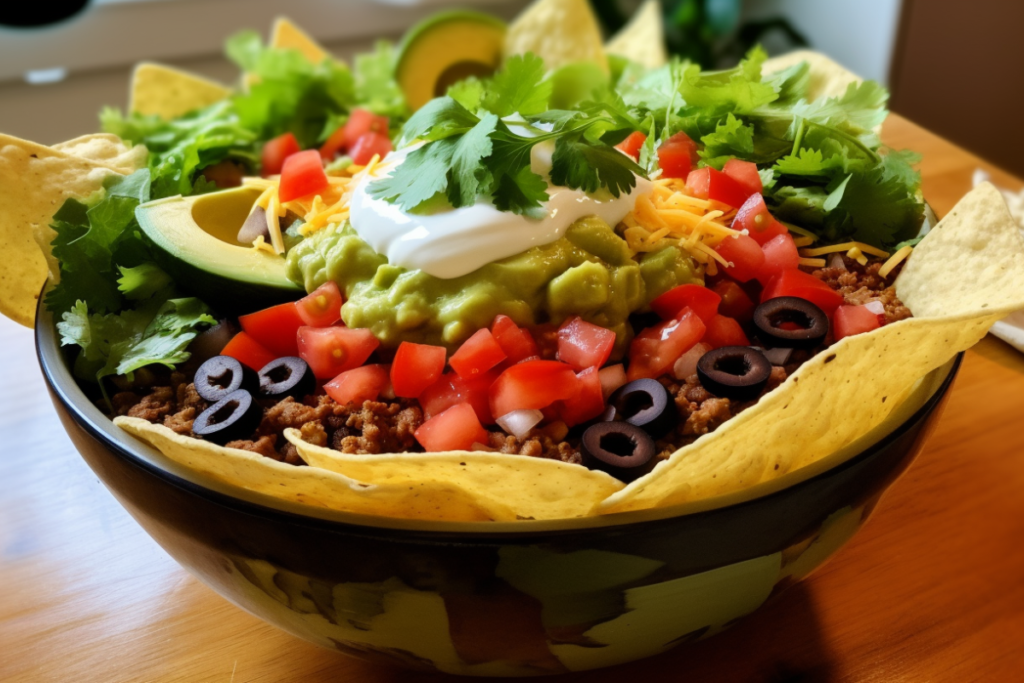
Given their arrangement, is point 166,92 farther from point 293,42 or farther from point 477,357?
point 477,357

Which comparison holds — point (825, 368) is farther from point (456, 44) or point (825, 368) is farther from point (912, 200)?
point (456, 44)

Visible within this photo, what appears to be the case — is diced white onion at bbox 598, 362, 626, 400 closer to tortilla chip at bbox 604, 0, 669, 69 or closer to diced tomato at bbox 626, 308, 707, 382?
diced tomato at bbox 626, 308, 707, 382

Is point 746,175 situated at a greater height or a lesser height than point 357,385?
greater

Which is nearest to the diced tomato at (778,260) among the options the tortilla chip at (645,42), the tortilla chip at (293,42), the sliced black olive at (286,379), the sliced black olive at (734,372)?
the sliced black olive at (734,372)

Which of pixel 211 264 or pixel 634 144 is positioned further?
pixel 634 144

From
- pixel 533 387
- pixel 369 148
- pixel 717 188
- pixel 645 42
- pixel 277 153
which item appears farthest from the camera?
pixel 645 42

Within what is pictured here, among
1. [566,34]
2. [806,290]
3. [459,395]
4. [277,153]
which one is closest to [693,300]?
[806,290]
